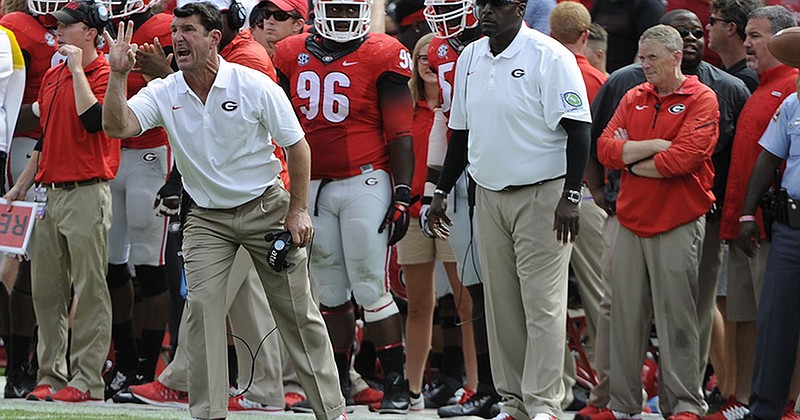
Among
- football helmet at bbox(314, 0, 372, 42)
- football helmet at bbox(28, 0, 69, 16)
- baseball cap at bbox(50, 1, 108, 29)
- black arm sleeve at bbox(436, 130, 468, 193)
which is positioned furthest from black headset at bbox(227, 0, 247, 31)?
football helmet at bbox(28, 0, 69, 16)

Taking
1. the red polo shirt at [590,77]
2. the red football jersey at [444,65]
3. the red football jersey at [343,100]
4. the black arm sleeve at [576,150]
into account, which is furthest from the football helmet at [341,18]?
the black arm sleeve at [576,150]

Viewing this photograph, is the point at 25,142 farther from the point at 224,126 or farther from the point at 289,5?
the point at 224,126

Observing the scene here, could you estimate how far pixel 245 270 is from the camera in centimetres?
698

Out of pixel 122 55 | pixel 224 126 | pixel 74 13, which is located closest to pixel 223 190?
pixel 224 126

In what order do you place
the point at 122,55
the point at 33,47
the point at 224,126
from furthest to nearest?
1. the point at 33,47
2. the point at 224,126
3. the point at 122,55

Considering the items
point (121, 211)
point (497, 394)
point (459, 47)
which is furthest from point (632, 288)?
point (121, 211)

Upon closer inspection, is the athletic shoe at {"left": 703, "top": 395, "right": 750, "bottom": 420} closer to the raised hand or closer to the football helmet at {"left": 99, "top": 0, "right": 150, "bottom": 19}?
the raised hand

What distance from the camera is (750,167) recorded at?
23.7 feet

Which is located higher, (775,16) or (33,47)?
(775,16)

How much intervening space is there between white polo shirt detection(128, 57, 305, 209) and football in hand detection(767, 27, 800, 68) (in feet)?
7.67

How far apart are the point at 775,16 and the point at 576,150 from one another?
1.45 m

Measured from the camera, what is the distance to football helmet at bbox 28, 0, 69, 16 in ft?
27.2

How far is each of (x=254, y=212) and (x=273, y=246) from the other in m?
0.23

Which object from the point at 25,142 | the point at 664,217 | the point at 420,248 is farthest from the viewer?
the point at 25,142
